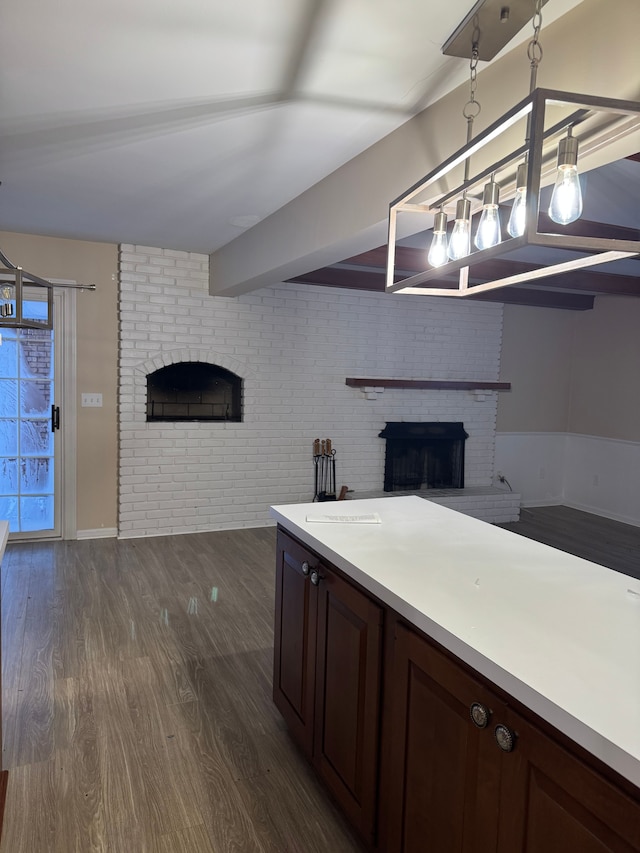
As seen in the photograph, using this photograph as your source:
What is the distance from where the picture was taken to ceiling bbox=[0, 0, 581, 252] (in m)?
1.65

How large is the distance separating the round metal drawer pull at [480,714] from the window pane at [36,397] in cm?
446

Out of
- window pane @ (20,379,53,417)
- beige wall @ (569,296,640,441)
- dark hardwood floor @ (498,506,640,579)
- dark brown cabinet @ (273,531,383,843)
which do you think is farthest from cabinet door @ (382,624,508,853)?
A: beige wall @ (569,296,640,441)

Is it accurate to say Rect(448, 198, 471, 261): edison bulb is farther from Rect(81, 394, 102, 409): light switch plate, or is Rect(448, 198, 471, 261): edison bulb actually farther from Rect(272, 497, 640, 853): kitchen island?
Rect(81, 394, 102, 409): light switch plate

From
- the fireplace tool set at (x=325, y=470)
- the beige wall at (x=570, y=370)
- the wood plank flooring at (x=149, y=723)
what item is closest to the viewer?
the wood plank flooring at (x=149, y=723)

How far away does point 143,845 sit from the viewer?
5.83 feet

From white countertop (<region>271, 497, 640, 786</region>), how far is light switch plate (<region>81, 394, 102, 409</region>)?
A: 3.14 meters

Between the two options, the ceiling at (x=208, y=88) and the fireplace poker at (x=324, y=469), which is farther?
the fireplace poker at (x=324, y=469)

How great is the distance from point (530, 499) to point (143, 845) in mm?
6048

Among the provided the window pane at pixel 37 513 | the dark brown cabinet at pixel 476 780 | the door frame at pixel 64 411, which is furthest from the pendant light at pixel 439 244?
the window pane at pixel 37 513

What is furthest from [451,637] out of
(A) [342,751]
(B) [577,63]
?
(B) [577,63]

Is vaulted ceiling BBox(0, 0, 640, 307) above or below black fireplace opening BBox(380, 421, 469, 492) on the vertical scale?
above

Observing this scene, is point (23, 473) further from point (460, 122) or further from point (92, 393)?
point (460, 122)

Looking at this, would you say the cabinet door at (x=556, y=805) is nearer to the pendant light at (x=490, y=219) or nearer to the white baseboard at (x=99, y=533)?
the pendant light at (x=490, y=219)

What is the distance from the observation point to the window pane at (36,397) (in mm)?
4711
